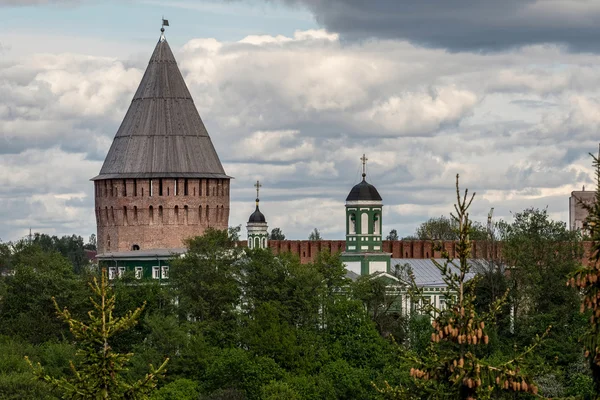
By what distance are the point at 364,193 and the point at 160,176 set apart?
11.4 m

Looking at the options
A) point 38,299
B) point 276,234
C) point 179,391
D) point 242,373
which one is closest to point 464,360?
point 179,391

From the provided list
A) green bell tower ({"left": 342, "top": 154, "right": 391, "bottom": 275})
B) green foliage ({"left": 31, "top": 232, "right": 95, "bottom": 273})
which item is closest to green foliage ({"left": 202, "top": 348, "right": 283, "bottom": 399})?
green bell tower ({"left": 342, "top": 154, "right": 391, "bottom": 275})

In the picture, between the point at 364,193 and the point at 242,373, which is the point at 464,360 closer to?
the point at 242,373

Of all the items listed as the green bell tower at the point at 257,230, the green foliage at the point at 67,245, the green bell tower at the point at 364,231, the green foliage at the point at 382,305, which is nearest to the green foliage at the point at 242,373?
the green foliage at the point at 382,305

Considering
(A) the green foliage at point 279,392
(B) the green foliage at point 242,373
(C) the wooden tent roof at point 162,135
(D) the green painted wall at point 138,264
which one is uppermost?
(C) the wooden tent roof at point 162,135

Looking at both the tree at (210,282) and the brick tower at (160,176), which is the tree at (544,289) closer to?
the tree at (210,282)

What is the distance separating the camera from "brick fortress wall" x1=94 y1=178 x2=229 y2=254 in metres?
69.4

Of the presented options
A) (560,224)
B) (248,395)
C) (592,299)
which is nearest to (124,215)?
(560,224)

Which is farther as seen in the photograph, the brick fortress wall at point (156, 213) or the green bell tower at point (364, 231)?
the brick fortress wall at point (156, 213)

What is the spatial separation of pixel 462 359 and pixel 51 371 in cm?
3036

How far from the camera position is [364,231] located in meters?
63.2

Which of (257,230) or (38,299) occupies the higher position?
(257,230)

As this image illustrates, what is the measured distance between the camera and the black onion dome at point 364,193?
62.6 metres

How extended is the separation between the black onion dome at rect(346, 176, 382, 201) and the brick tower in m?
9.65
